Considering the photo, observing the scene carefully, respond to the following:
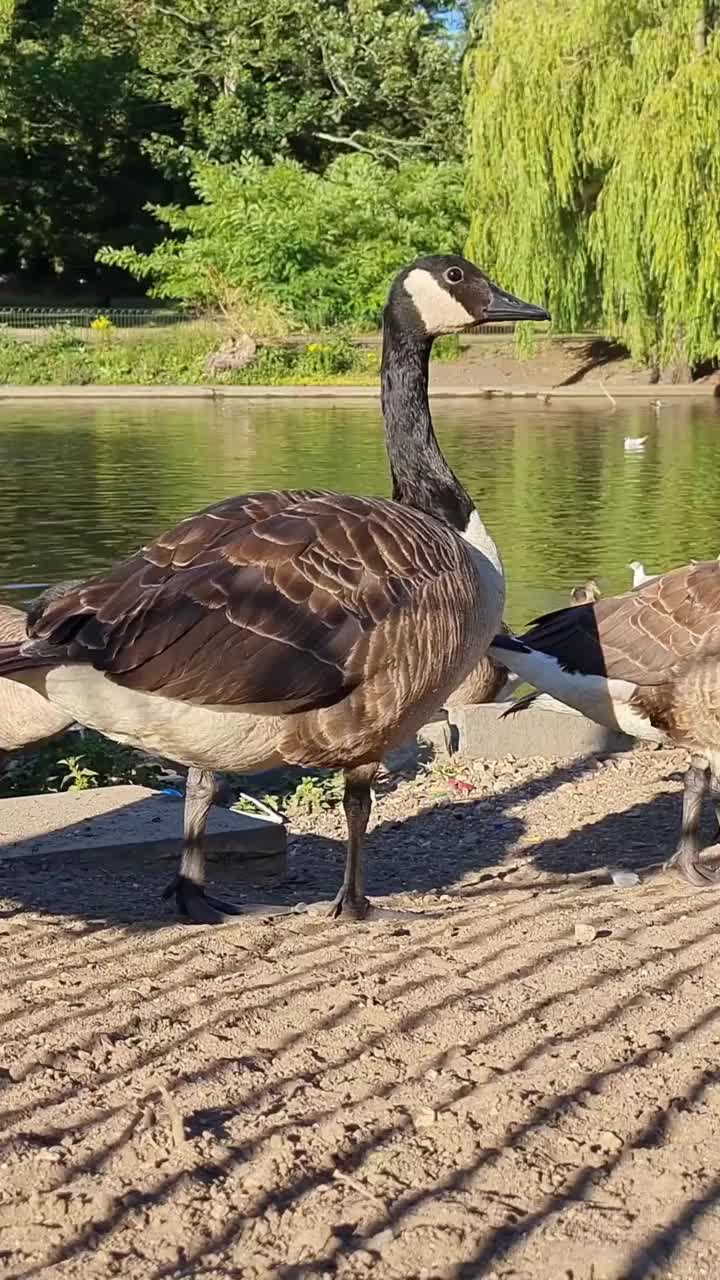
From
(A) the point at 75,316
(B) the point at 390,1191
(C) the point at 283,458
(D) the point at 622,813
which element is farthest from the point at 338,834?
(A) the point at 75,316

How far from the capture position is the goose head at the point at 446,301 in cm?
581

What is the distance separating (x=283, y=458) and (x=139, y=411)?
886 cm

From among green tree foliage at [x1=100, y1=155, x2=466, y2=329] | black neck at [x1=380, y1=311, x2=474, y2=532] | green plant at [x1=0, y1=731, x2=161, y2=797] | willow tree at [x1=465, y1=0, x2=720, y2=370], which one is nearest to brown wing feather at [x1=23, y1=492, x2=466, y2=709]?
black neck at [x1=380, y1=311, x2=474, y2=532]

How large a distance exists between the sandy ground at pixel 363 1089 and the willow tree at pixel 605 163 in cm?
1826

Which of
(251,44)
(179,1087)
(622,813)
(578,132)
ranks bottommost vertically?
(622,813)

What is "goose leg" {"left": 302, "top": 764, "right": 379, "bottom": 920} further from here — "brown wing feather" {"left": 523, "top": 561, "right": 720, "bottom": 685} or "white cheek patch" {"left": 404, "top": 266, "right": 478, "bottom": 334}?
"white cheek patch" {"left": 404, "top": 266, "right": 478, "bottom": 334}

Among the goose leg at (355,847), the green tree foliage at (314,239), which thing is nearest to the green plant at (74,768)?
the goose leg at (355,847)

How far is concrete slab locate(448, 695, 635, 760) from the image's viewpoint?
7.57m

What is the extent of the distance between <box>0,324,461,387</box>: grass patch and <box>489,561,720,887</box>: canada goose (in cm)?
2625

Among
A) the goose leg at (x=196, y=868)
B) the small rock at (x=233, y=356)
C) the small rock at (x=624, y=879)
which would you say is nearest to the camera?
the goose leg at (x=196, y=868)

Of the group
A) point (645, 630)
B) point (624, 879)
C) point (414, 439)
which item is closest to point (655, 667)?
point (645, 630)

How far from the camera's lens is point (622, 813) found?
6887mm

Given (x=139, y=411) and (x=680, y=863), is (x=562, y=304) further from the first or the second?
(x=680, y=863)

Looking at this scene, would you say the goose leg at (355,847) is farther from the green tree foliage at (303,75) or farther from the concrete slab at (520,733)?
the green tree foliage at (303,75)
